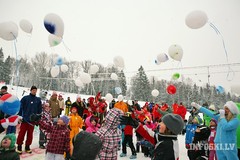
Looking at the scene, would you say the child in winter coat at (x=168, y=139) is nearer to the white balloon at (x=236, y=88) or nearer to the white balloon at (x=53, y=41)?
the white balloon at (x=53, y=41)

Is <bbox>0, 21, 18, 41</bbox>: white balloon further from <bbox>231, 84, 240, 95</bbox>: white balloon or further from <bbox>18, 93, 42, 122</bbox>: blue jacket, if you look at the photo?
<bbox>231, 84, 240, 95</bbox>: white balloon

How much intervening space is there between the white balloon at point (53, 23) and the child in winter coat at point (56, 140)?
3703mm

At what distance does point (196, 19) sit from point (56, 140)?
637 cm

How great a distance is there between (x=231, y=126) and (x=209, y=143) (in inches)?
56.8

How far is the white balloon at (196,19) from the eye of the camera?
7578mm

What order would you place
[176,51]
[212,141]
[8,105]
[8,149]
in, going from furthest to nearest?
[176,51], [212,141], [8,105], [8,149]

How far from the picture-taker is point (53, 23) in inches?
267

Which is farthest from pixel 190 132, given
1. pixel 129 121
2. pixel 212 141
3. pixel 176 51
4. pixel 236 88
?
pixel 236 88

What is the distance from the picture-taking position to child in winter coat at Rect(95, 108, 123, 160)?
3.58 meters

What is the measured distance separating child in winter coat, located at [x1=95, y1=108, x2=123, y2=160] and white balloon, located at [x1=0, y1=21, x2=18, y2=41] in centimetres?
456

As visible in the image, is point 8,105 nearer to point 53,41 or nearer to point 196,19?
point 53,41

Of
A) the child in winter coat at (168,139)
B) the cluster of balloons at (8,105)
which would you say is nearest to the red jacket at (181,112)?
the cluster of balloons at (8,105)

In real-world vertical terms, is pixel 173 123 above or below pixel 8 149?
above

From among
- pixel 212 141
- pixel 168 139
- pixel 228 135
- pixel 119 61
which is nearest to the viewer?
pixel 168 139
